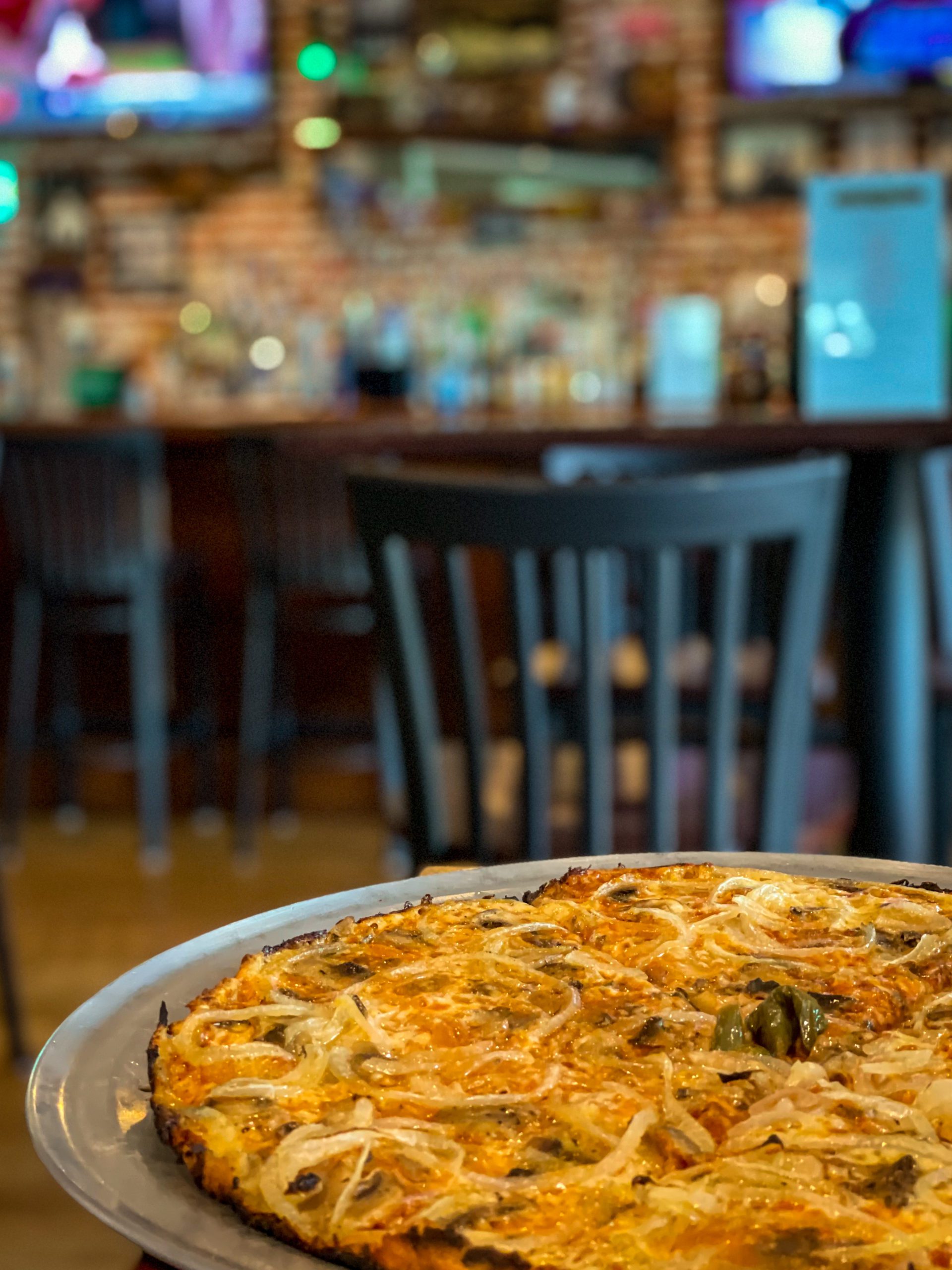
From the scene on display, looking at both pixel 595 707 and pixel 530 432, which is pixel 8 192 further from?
pixel 595 707

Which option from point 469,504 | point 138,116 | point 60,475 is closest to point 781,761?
point 469,504

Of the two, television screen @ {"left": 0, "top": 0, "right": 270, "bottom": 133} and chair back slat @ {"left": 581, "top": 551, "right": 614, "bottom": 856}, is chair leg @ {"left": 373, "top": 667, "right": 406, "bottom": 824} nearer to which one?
chair back slat @ {"left": 581, "top": 551, "right": 614, "bottom": 856}

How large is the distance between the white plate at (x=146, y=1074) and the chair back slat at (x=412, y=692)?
75 cm

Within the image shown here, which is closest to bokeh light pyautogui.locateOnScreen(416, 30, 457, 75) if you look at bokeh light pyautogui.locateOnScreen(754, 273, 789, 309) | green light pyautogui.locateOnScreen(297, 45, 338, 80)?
green light pyautogui.locateOnScreen(297, 45, 338, 80)

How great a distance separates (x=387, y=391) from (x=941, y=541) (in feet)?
7.54

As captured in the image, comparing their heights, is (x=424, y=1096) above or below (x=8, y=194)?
below

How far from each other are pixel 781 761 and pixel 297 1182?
106 cm

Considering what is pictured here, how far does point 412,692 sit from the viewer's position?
4.65 ft

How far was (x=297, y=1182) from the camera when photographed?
40 centimetres

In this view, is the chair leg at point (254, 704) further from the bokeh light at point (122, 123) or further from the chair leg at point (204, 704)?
the bokeh light at point (122, 123)

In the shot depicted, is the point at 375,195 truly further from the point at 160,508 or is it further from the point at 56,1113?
the point at 56,1113

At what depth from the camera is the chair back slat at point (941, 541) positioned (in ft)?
8.21

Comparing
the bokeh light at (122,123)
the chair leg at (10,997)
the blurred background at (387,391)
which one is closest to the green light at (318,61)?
the blurred background at (387,391)

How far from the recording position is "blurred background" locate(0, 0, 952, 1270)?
2188mm
